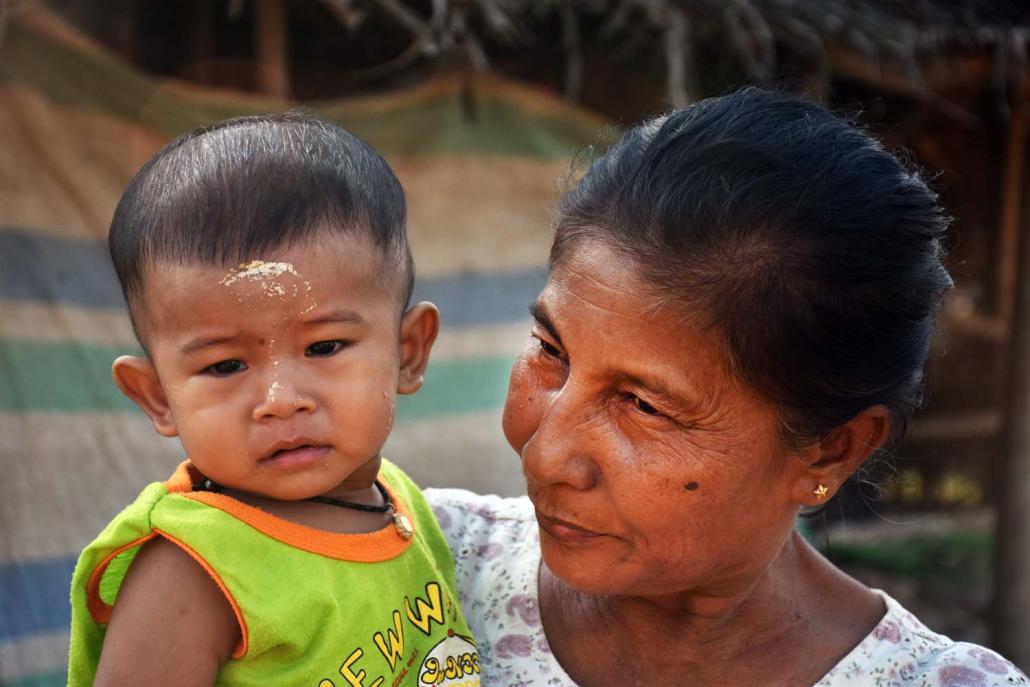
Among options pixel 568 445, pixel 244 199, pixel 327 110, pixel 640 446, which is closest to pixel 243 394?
pixel 244 199

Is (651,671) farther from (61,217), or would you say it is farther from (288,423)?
(61,217)

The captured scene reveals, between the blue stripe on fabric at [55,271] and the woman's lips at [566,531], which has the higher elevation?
the woman's lips at [566,531]

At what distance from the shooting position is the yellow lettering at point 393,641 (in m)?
1.80

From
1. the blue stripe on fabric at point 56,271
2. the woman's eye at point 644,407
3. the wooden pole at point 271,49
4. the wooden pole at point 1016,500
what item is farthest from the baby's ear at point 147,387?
the wooden pole at point 1016,500

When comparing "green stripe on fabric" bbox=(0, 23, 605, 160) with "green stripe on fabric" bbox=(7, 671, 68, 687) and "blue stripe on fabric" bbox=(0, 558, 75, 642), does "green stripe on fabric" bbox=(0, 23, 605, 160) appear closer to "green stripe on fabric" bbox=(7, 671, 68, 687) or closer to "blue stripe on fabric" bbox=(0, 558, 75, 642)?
"blue stripe on fabric" bbox=(0, 558, 75, 642)

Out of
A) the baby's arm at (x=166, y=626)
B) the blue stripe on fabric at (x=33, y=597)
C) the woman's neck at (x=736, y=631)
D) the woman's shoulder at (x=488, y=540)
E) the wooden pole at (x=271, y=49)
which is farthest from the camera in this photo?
the wooden pole at (x=271, y=49)

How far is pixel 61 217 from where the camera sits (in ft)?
12.2

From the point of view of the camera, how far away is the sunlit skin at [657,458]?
5.60ft

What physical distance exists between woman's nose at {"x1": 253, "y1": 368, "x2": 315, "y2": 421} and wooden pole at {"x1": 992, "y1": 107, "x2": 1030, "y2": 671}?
4661mm

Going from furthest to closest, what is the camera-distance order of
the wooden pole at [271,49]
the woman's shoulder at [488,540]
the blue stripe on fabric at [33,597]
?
the wooden pole at [271,49], the blue stripe on fabric at [33,597], the woman's shoulder at [488,540]

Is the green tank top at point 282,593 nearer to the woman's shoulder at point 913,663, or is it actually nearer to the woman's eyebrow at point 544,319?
the woman's eyebrow at point 544,319

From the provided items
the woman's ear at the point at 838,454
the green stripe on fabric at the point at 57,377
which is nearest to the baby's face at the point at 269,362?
the woman's ear at the point at 838,454

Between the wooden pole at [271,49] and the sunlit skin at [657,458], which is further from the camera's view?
the wooden pole at [271,49]

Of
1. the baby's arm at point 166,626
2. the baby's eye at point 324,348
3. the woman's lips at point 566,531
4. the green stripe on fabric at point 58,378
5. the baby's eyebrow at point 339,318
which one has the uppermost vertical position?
the baby's eyebrow at point 339,318
